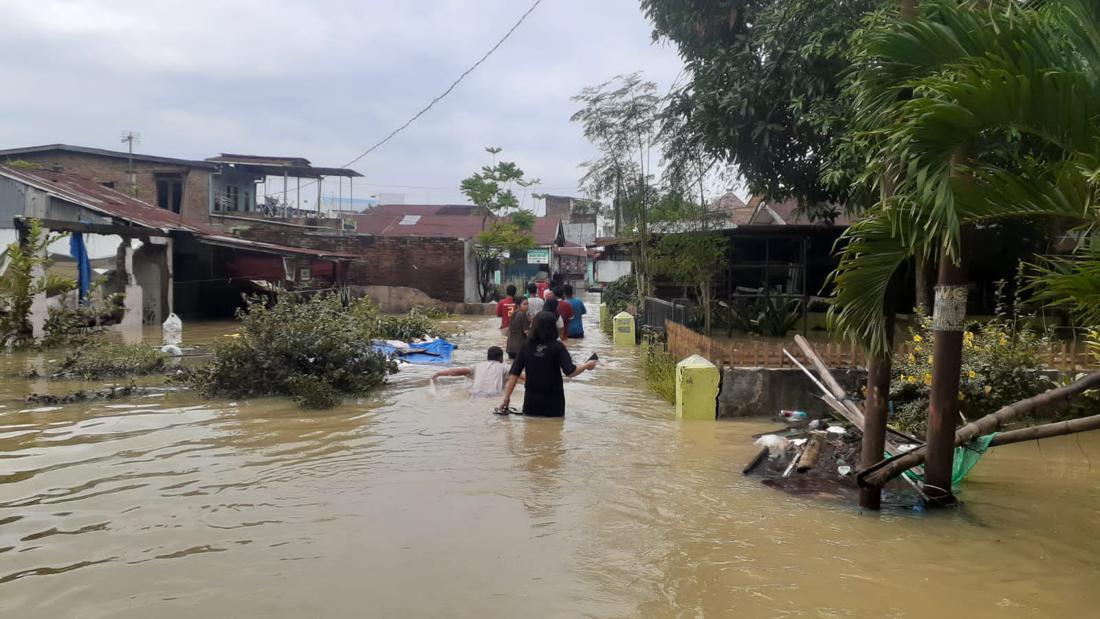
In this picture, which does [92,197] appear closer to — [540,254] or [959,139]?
[959,139]

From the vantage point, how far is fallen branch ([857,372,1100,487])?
192 inches

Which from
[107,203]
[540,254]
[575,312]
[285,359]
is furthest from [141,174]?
[285,359]

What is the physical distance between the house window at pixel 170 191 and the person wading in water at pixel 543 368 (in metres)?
29.7

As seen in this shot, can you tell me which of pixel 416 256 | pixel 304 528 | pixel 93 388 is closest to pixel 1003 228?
pixel 304 528

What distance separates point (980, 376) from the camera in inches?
340

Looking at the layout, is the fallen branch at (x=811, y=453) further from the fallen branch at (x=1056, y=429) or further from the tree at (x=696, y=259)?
the tree at (x=696, y=259)

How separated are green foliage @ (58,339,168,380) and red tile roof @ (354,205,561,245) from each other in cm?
3302

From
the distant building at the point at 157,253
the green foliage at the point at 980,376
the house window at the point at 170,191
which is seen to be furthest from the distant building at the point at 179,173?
the green foliage at the point at 980,376

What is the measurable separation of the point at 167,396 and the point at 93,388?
52.8 inches

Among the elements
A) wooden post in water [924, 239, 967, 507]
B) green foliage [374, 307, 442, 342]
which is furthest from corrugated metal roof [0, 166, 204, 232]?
wooden post in water [924, 239, 967, 507]

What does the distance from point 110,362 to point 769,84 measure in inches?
446

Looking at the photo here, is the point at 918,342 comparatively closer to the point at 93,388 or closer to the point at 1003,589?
the point at 1003,589

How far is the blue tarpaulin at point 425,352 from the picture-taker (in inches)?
603

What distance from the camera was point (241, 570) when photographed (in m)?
4.83
